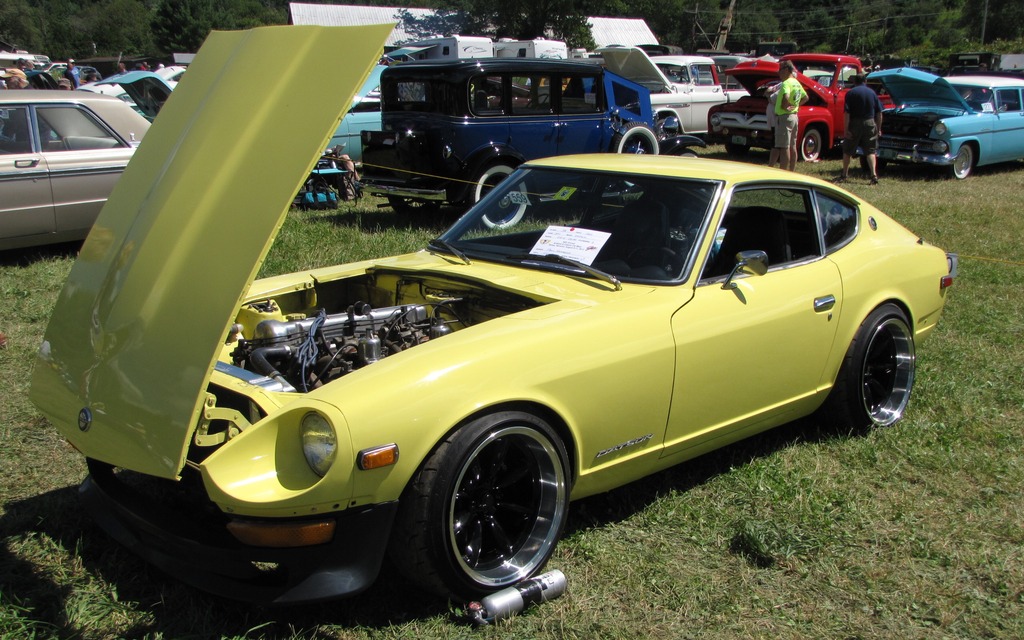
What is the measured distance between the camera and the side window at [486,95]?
9.38 metres

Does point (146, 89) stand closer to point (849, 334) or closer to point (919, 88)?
point (919, 88)

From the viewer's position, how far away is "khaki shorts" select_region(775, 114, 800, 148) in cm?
1210

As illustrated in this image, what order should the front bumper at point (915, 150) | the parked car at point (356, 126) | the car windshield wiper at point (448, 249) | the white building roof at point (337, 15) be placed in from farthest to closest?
the white building roof at point (337, 15) < the front bumper at point (915, 150) < the parked car at point (356, 126) < the car windshield wiper at point (448, 249)

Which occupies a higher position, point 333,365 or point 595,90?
point 595,90

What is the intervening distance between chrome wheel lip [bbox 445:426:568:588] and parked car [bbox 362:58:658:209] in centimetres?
663

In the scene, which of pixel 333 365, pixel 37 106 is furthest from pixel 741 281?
pixel 37 106

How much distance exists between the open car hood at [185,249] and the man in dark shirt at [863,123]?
11.6 metres

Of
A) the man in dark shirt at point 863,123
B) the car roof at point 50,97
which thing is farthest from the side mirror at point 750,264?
the man in dark shirt at point 863,123

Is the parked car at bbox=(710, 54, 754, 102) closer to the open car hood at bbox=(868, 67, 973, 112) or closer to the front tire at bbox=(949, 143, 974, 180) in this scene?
the open car hood at bbox=(868, 67, 973, 112)

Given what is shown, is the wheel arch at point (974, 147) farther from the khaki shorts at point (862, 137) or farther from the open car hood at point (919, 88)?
the khaki shorts at point (862, 137)

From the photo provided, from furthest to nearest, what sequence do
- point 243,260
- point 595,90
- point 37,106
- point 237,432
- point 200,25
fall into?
1. point 200,25
2. point 595,90
3. point 37,106
4. point 237,432
5. point 243,260

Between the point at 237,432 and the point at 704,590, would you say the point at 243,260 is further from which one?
the point at 704,590

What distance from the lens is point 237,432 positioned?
272 centimetres

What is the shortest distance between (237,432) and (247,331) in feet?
3.37
